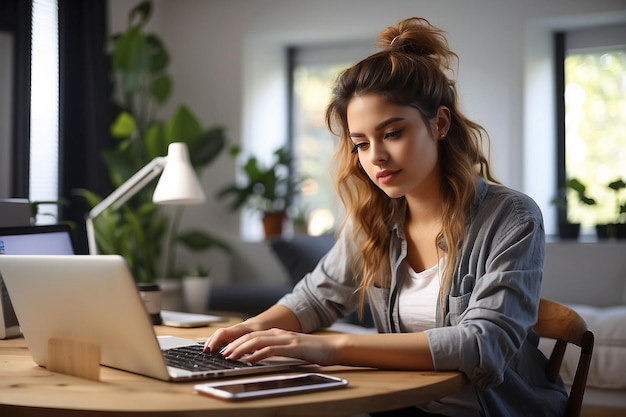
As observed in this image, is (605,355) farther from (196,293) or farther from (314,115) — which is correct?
(314,115)

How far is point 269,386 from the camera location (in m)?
1.14

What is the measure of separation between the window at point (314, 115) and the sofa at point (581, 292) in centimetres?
72

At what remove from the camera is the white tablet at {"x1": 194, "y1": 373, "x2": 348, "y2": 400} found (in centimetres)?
109

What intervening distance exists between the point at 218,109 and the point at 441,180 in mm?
3399

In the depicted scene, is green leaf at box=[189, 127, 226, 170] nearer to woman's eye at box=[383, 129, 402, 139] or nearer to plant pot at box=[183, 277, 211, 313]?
plant pot at box=[183, 277, 211, 313]

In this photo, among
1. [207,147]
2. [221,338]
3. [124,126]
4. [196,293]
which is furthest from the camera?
[207,147]

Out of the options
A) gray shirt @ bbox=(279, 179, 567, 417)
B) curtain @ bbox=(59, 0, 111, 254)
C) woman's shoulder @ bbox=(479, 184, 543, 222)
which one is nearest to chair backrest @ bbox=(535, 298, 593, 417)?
gray shirt @ bbox=(279, 179, 567, 417)

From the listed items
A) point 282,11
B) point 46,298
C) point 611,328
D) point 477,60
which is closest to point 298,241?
point 611,328

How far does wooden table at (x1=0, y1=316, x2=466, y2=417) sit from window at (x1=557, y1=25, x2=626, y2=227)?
333cm

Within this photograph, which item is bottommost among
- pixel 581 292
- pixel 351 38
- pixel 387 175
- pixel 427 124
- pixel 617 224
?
pixel 581 292

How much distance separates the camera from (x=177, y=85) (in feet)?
16.6

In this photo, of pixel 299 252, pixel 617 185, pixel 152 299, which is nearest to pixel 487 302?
pixel 152 299

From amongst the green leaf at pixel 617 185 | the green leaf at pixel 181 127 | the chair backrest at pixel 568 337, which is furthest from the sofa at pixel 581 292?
the chair backrest at pixel 568 337

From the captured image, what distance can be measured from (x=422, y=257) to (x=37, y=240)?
92cm
